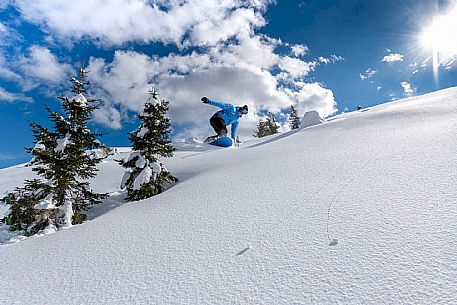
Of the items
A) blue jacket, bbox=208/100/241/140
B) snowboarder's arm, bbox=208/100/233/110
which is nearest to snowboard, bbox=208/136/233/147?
blue jacket, bbox=208/100/241/140

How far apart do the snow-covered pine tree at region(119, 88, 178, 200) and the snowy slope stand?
8.02 ft

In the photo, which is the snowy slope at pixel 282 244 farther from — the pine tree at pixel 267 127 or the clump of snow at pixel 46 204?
the pine tree at pixel 267 127

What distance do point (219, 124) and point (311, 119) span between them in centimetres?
707

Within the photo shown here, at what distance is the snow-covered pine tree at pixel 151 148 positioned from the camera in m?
8.98

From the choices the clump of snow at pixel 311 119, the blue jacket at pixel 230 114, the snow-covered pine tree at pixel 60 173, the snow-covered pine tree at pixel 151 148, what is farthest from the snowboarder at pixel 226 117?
the snow-covered pine tree at pixel 60 173

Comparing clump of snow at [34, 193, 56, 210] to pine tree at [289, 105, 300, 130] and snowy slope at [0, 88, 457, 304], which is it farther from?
pine tree at [289, 105, 300, 130]

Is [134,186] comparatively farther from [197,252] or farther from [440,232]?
[440,232]

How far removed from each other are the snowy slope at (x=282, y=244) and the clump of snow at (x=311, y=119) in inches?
479

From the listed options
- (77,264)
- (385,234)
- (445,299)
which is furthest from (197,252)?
(445,299)

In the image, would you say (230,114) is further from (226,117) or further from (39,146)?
(39,146)

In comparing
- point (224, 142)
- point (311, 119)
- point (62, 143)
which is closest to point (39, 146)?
point (62, 143)

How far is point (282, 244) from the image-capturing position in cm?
337

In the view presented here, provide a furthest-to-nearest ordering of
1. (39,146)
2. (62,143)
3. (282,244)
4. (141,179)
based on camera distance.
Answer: (141,179), (62,143), (39,146), (282,244)

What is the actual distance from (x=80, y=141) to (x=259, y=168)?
601 cm
